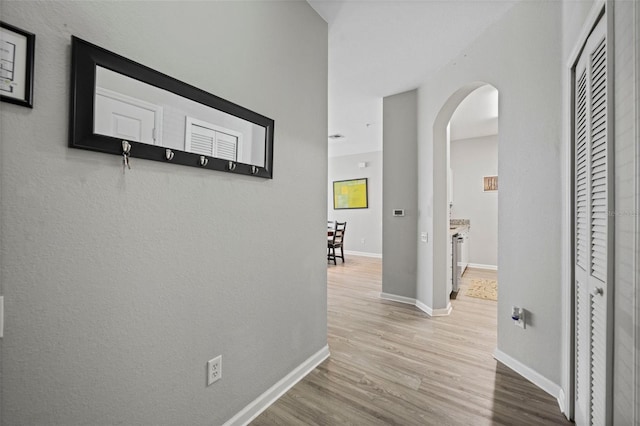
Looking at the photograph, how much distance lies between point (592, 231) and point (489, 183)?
4.84 m

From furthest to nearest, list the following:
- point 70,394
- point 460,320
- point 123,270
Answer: point 460,320 → point 123,270 → point 70,394

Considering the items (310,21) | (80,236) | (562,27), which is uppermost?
(310,21)

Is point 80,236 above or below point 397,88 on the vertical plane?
below

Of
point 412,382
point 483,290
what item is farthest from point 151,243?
point 483,290

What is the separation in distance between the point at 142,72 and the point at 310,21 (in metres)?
1.41

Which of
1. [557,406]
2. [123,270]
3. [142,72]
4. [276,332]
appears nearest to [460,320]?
[557,406]

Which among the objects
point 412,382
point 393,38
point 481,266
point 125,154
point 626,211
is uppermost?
point 393,38

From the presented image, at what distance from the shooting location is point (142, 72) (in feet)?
3.34

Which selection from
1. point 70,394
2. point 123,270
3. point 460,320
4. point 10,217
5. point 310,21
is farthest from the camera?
point 460,320

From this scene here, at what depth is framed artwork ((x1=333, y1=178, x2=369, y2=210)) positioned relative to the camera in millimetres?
7102

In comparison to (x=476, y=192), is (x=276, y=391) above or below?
below

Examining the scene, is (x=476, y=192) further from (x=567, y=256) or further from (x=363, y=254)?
(x=567, y=256)

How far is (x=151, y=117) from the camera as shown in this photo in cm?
105

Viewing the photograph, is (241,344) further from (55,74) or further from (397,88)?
(397,88)
